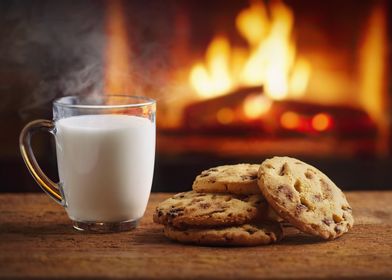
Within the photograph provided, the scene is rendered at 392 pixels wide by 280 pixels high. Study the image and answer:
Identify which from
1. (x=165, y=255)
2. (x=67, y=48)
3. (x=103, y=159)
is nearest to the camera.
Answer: (x=165, y=255)

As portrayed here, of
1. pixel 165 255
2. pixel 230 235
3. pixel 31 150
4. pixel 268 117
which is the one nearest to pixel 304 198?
pixel 230 235

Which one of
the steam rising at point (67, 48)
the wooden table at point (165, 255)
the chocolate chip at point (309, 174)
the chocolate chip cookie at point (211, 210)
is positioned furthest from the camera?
the steam rising at point (67, 48)

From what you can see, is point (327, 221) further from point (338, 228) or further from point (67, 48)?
point (67, 48)

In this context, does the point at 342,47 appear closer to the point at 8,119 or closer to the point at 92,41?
the point at 92,41

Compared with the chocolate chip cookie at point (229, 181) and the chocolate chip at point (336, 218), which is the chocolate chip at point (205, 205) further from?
the chocolate chip at point (336, 218)

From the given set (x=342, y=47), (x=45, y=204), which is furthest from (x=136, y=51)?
(x=45, y=204)

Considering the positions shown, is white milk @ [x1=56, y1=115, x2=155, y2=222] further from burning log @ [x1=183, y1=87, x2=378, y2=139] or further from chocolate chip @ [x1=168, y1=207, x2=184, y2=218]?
burning log @ [x1=183, y1=87, x2=378, y2=139]

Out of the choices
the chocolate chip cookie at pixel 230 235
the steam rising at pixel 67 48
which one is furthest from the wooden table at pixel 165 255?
the steam rising at pixel 67 48
